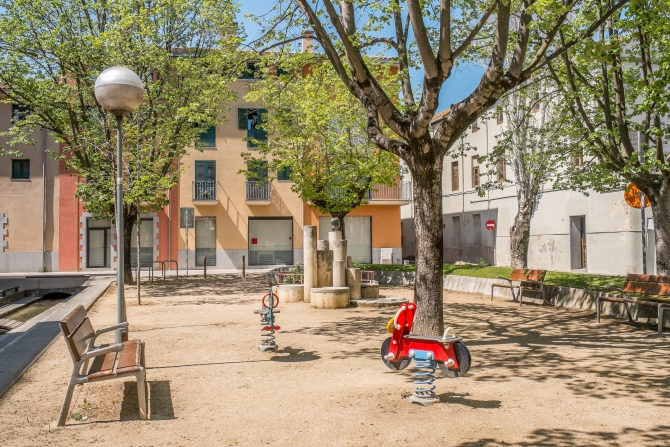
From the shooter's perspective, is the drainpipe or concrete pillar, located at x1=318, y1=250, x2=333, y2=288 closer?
concrete pillar, located at x1=318, y1=250, x2=333, y2=288

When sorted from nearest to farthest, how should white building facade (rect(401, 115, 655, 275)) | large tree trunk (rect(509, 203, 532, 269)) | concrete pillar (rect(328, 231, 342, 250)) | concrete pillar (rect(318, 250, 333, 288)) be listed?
concrete pillar (rect(318, 250, 333, 288))
concrete pillar (rect(328, 231, 342, 250))
large tree trunk (rect(509, 203, 532, 269))
white building facade (rect(401, 115, 655, 275))

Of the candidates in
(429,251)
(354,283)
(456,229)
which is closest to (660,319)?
(429,251)

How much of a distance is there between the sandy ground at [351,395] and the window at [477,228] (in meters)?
26.1

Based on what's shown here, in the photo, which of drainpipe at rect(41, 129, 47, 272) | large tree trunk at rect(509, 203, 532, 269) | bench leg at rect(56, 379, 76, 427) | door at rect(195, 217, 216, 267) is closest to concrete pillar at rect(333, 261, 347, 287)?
large tree trunk at rect(509, 203, 532, 269)

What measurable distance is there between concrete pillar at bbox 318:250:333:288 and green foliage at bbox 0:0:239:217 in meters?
5.34

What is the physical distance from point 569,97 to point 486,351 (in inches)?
282

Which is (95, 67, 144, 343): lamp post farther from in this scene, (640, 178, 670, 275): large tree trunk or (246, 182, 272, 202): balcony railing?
(246, 182, 272, 202): balcony railing

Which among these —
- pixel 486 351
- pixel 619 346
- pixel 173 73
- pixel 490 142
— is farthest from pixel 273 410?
pixel 490 142

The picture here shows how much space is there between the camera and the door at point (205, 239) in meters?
36.1

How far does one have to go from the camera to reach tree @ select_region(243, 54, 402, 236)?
23484mm

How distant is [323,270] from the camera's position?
1614cm

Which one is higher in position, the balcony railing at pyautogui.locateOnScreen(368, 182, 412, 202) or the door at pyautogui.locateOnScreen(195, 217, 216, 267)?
the balcony railing at pyautogui.locateOnScreen(368, 182, 412, 202)

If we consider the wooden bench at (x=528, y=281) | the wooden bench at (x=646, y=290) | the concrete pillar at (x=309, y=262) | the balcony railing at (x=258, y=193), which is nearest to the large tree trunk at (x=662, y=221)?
the wooden bench at (x=646, y=290)

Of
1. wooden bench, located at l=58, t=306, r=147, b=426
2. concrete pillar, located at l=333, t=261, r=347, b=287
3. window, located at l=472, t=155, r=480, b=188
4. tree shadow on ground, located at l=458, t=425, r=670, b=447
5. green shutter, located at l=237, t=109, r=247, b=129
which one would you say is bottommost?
tree shadow on ground, located at l=458, t=425, r=670, b=447
